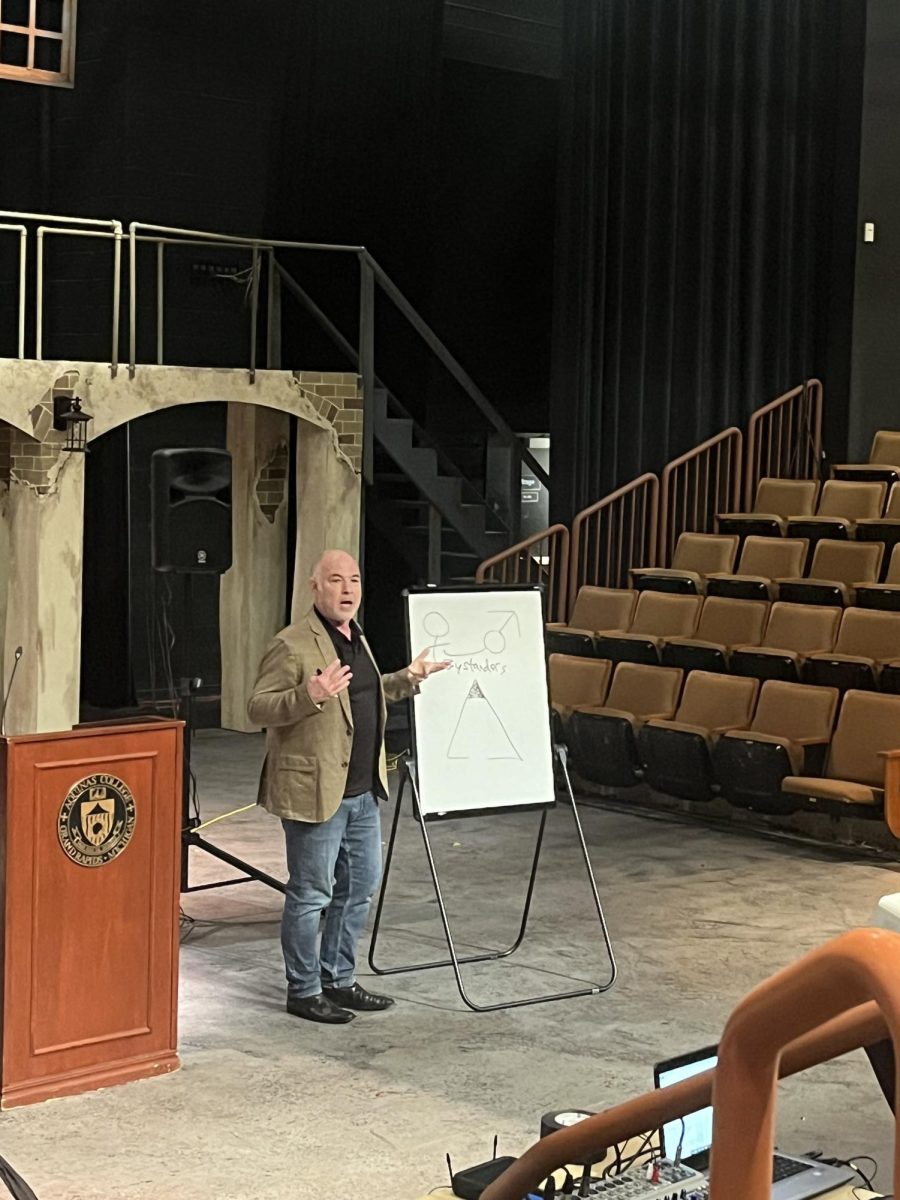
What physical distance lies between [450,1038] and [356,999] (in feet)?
1.19

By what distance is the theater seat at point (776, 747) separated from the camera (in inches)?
312

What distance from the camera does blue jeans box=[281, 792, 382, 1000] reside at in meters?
4.96

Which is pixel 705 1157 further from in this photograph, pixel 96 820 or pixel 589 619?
pixel 589 619

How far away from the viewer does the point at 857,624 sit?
27.5 ft

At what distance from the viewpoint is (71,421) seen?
9.88 metres

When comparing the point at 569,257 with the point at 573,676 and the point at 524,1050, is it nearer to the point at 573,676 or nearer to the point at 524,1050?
the point at 573,676

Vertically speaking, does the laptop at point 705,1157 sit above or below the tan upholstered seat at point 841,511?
below

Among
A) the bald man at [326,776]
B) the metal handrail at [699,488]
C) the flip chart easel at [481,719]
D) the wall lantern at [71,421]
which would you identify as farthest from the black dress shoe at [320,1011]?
Result: the metal handrail at [699,488]

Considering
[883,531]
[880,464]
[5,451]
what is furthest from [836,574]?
[5,451]

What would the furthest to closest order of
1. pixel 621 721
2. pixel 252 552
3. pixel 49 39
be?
pixel 252 552 < pixel 49 39 < pixel 621 721

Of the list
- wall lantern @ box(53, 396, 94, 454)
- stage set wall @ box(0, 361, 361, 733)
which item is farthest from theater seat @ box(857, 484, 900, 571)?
wall lantern @ box(53, 396, 94, 454)

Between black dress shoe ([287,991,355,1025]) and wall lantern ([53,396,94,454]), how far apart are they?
5461 mm

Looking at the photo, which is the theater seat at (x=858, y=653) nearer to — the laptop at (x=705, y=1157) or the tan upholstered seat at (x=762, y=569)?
the tan upholstered seat at (x=762, y=569)

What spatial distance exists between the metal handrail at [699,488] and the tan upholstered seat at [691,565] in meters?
0.34
